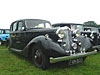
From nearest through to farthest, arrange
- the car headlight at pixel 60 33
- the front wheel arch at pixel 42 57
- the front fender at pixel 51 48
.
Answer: the front fender at pixel 51 48 → the front wheel arch at pixel 42 57 → the car headlight at pixel 60 33

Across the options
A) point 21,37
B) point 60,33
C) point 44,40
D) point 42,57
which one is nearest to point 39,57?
point 42,57

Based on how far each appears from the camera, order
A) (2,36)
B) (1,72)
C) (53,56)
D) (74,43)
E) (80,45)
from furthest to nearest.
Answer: (2,36), (80,45), (74,43), (1,72), (53,56)

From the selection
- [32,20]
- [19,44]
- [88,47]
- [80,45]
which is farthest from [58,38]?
[19,44]

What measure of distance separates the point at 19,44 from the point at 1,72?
1693mm

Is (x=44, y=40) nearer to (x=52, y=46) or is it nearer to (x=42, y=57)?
(x=52, y=46)

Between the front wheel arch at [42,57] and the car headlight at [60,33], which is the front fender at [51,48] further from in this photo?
the car headlight at [60,33]

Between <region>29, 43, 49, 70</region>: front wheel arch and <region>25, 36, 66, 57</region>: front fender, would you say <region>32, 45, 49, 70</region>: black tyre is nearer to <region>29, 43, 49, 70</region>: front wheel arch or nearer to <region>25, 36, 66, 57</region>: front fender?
<region>29, 43, 49, 70</region>: front wheel arch

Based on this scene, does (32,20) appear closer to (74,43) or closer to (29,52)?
(29,52)

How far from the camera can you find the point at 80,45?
3.93 meters

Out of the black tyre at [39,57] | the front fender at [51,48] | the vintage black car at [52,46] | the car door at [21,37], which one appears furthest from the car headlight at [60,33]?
the car door at [21,37]

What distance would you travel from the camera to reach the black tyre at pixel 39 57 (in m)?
3.29

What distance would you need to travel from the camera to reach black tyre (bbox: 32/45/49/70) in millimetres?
3295

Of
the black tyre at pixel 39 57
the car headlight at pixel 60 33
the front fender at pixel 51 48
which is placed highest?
the car headlight at pixel 60 33

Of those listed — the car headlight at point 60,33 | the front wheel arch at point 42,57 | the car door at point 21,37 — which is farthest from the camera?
the car door at point 21,37
